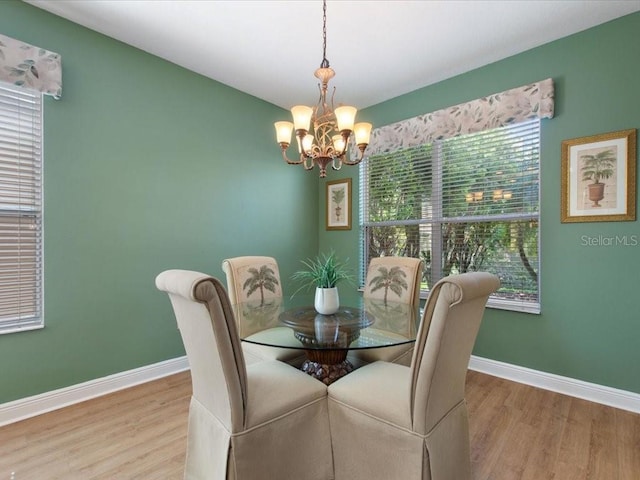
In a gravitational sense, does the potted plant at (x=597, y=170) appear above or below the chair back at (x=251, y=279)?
above

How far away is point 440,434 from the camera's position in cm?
131

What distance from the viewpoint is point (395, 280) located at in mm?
2482

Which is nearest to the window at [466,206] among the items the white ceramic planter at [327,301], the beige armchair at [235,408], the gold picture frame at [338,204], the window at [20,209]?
the gold picture frame at [338,204]

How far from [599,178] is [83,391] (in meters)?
4.06

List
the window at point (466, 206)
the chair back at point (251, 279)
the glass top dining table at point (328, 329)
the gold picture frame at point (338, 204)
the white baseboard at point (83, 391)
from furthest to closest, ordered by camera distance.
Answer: the gold picture frame at point (338, 204), the window at point (466, 206), the chair back at point (251, 279), the white baseboard at point (83, 391), the glass top dining table at point (328, 329)

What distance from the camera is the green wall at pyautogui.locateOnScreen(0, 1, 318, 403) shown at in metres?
2.23

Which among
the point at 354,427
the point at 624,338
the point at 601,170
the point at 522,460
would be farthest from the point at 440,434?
the point at 601,170

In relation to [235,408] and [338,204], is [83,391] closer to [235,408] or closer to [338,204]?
[235,408]

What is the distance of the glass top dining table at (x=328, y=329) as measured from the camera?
62.6 inches

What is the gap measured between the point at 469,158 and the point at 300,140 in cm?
188

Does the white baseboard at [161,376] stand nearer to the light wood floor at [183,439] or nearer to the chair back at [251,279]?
the light wood floor at [183,439]

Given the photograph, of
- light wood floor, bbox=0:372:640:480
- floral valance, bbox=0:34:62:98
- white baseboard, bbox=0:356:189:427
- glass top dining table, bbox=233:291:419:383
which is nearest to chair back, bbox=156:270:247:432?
→ glass top dining table, bbox=233:291:419:383

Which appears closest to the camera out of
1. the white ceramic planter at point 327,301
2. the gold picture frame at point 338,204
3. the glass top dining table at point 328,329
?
the glass top dining table at point 328,329

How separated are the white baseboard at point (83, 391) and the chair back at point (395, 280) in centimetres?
187
